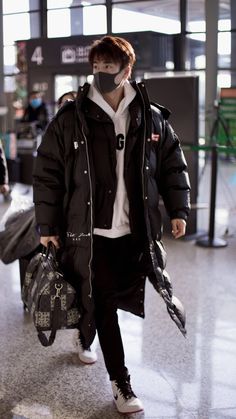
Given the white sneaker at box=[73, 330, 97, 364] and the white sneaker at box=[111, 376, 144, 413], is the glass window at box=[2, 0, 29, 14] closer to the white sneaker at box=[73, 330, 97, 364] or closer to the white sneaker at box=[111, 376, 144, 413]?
the white sneaker at box=[73, 330, 97, 364]

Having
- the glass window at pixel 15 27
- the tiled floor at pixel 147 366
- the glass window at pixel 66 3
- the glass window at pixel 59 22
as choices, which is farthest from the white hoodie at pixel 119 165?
the glass window at pixel 15 27

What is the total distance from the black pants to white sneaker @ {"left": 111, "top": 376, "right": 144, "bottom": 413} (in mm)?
39

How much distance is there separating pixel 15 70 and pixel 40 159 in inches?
604

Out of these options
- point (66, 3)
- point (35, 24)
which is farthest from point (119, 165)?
point (35, 24)

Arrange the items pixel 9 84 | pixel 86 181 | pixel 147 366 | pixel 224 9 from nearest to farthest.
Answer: pixel 86 181 < pixel 147 366 < pixel 224 9 < pixel 9 84

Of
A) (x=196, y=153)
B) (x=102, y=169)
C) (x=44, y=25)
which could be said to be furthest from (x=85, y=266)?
(x=44, y=25)

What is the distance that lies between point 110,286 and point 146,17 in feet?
43.4

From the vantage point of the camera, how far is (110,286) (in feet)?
7.68

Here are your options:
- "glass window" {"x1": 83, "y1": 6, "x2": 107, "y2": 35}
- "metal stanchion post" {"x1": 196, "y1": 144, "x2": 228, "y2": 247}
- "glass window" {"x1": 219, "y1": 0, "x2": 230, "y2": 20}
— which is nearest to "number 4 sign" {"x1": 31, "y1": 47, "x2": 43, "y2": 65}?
"glass window" {"x1": 83, "y1": 6, "x2": 107, "y2": 35}

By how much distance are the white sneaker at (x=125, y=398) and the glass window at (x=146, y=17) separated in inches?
501

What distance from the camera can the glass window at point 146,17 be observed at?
14.1 m

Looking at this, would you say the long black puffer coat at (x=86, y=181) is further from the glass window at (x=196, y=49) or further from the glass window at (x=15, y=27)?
the glass window at (x=15, y=27)

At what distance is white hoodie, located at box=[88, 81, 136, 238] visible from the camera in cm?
229

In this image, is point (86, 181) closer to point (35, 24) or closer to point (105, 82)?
point (105, 82)
